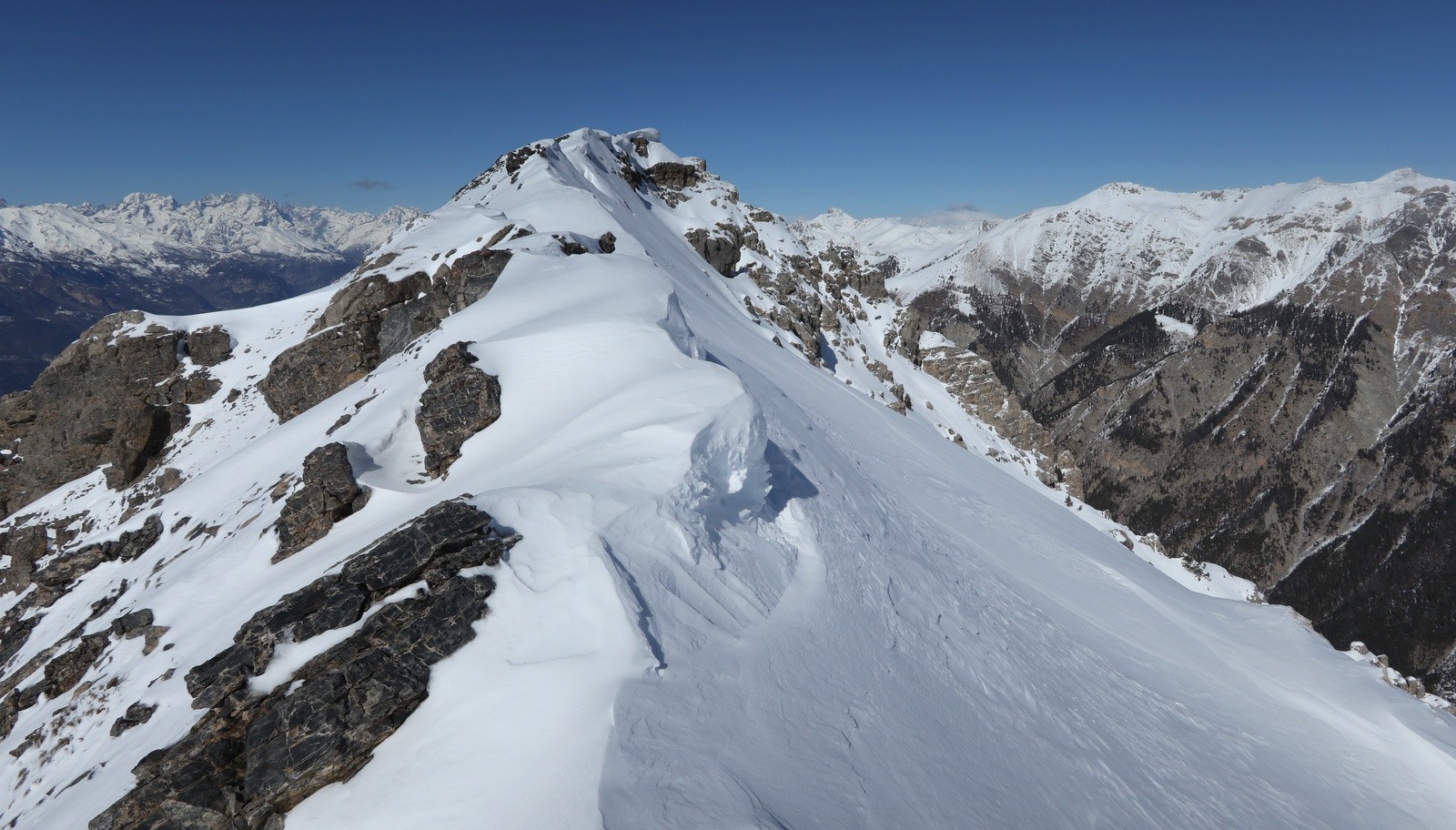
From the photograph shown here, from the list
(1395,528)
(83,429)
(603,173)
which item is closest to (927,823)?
(83,429)

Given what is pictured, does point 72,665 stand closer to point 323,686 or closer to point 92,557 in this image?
point 92,557

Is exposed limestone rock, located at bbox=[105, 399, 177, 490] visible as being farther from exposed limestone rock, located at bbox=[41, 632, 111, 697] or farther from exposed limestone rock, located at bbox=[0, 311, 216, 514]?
exposed limestone rock, located at bbox=[41, 632, 111, 697]

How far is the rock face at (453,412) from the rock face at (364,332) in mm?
12403

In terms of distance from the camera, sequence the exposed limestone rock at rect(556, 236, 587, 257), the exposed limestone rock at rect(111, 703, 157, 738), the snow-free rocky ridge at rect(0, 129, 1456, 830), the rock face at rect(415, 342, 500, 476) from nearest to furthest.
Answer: the snow-free rocky ridge at rect(0, 129, 1456, 830)
the exposed limestone rock at rect(111, 703, 157, 738)
the rock face at rect(415, 342, 500, 476)
the exposed limestone rock at rect(556, 236, 587, 257)

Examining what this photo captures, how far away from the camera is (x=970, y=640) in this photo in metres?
16.2

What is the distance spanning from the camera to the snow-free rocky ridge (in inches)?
362

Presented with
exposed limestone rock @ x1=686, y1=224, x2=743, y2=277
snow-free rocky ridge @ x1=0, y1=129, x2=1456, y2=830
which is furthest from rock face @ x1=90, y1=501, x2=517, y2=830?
exposed limestone rock @ x1=686, y1=224, x2=743, y2=277

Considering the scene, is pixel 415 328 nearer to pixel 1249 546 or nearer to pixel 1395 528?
pixel 1249 546

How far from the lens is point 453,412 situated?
20.9 m

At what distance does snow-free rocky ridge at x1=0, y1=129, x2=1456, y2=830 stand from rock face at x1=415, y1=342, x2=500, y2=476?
0.12 metres

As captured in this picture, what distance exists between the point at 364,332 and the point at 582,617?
30559mm

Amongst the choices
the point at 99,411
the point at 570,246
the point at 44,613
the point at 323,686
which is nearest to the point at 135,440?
the point at 99,411

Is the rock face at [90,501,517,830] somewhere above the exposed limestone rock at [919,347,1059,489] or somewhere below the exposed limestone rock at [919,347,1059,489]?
below

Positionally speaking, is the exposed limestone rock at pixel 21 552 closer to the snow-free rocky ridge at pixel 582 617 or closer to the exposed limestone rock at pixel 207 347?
the snow-free rocky ridge at pixel 582 617
